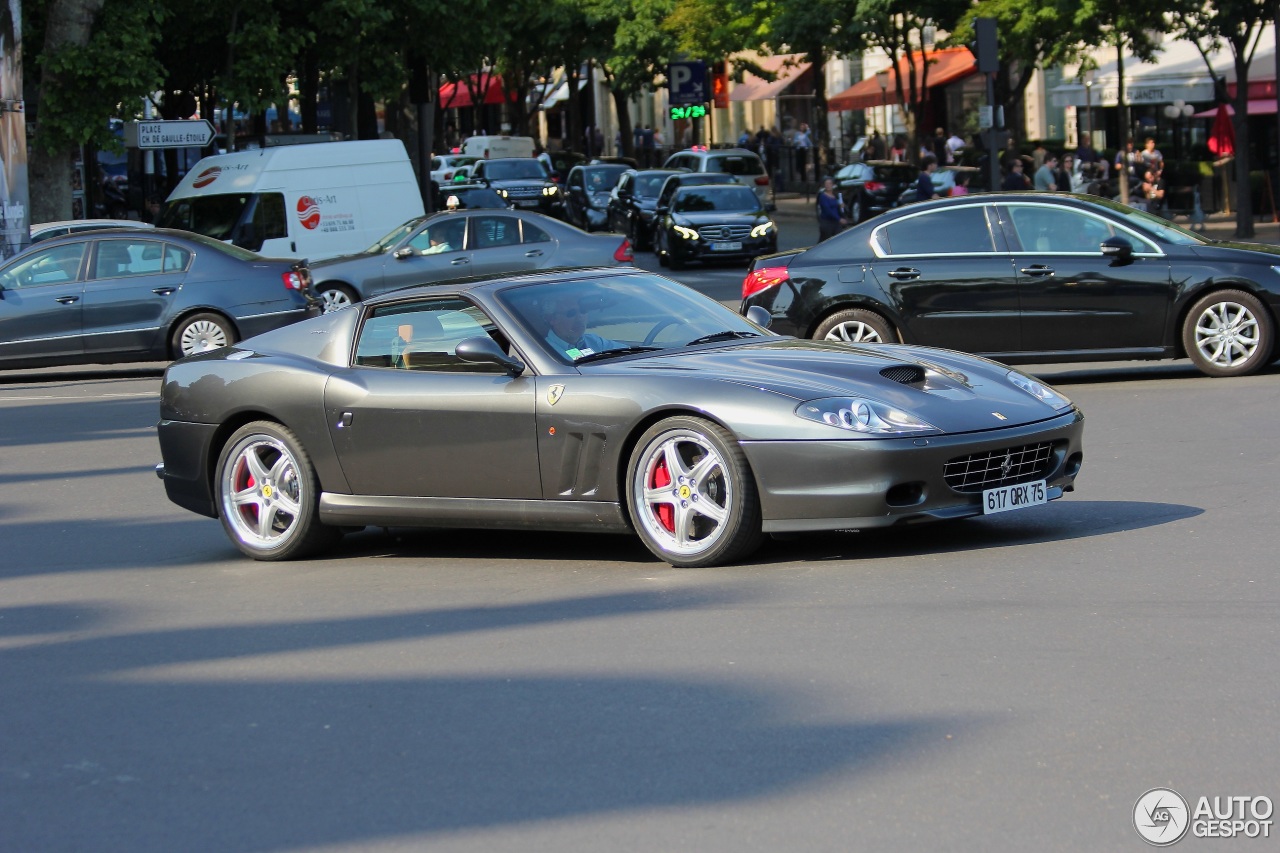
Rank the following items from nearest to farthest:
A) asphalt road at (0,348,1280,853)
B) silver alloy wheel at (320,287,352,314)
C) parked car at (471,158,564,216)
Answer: asphalt road at (0,348,1280,853)
silver alloy wheel at (320,287,352,314)
parked car at (471,158,564,216)

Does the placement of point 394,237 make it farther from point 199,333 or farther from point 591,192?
point 591,192

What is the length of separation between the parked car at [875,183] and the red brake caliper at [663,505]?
29.9 m

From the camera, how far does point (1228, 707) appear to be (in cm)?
520

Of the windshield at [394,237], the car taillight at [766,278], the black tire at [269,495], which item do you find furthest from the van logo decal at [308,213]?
the black tire at [269,495]

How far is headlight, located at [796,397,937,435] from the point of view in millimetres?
7227

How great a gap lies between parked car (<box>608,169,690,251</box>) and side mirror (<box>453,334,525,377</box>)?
29.2m

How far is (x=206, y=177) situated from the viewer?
25.6m

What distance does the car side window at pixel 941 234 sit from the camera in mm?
13922

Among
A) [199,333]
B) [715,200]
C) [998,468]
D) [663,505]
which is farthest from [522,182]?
[998,468]

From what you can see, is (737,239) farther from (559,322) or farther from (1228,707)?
(1228,707)

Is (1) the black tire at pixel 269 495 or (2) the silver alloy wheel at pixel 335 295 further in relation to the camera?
(2) the silver alloy wheel at pixel 335 295

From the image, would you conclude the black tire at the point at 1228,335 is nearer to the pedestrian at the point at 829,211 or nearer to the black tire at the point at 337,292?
the black tire at the point at 337,292

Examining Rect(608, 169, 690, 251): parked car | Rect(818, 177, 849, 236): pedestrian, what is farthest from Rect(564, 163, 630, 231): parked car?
Rect(818, 177, 849, 236): pedestrian

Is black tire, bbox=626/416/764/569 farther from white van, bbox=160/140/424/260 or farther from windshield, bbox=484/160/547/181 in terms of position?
windshield, bbox=484/160/547/181
